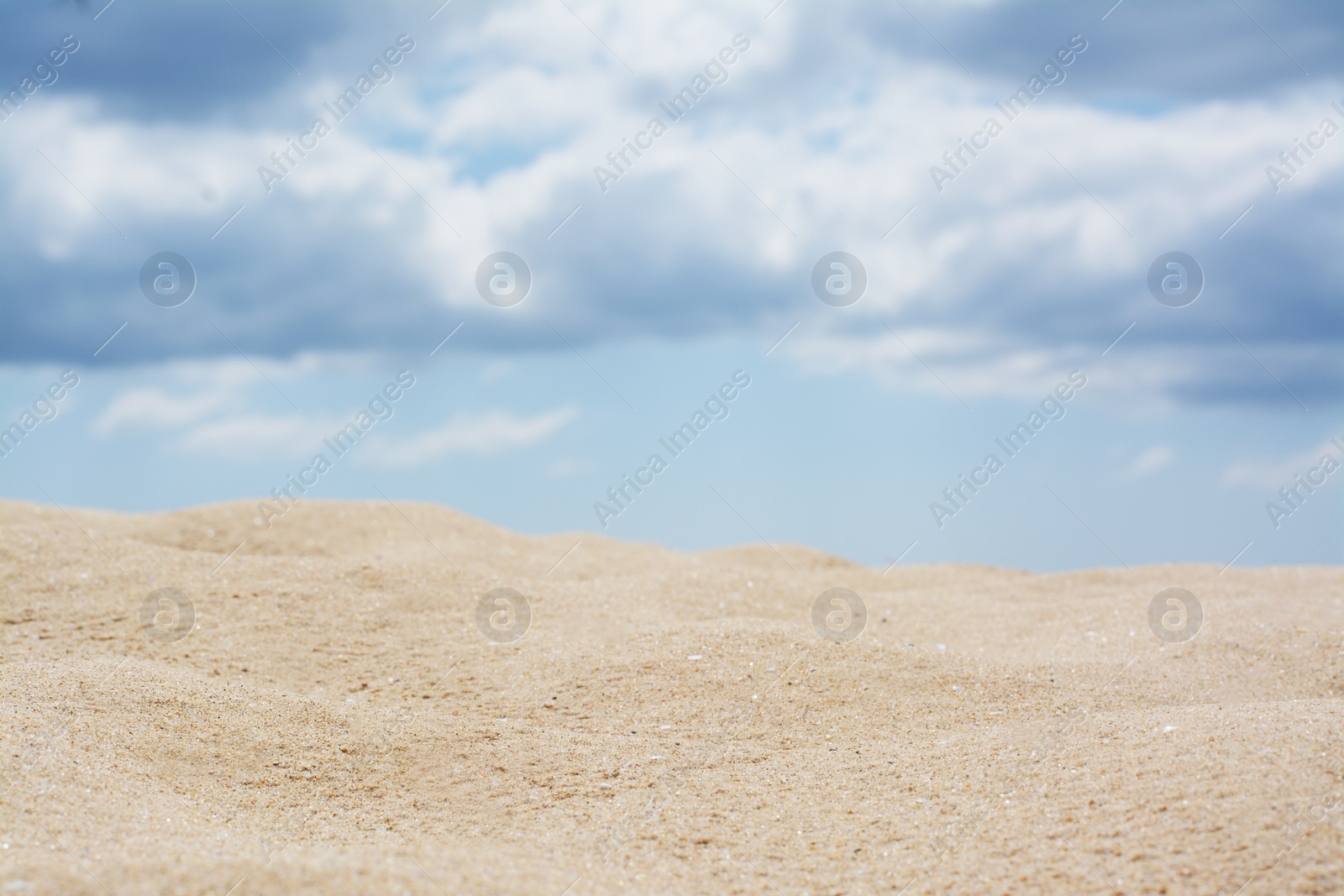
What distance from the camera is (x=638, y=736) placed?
7109 millimetres

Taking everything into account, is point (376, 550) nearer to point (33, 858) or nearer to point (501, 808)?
point (501, 808)

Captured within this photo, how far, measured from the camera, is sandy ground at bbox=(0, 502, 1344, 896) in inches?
203

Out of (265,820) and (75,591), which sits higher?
(75,591)

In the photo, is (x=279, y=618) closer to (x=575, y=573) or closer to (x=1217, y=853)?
(x=575, y=573)

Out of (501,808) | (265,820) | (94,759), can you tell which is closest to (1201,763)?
(501,808)

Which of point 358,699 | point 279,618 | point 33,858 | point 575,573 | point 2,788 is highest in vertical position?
point 575,573

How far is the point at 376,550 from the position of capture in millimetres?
13141

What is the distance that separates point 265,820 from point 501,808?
1.43 m

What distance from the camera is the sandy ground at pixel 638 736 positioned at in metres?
5.15

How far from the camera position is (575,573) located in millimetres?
12742

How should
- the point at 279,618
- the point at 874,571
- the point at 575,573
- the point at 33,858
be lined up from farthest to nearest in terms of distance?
1. the point at 874,571
2. the point at 575,573
3. the point at 279,618
4. the point at 33,858

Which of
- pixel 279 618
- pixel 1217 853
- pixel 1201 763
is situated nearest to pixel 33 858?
pixel 279 618

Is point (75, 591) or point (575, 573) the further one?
point (575, 573)

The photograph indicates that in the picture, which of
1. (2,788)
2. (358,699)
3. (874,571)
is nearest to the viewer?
(2,788)
